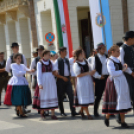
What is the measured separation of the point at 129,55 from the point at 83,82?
1.33 metres

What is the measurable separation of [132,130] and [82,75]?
196 cm

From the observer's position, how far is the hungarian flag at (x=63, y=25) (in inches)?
529

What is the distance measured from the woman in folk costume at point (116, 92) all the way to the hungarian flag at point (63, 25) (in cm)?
616

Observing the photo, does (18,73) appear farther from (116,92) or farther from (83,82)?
(116,92)

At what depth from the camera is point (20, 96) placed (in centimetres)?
916

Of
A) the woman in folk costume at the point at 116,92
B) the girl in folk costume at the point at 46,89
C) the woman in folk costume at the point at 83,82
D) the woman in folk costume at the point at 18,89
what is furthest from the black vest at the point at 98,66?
the woman in folk costume at the point at 18,89

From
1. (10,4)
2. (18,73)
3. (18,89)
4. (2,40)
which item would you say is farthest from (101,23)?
(2,40)

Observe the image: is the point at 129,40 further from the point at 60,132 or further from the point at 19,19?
the point at 19,19

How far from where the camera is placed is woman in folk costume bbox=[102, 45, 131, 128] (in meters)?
6.96

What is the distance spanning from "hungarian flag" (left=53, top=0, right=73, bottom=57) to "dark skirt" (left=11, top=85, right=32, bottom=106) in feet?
13.9

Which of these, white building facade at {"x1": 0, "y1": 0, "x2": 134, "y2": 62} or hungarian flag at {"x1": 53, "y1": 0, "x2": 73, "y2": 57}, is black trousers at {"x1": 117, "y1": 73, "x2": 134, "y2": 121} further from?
white building facade at {"x1": 0, "y1": 0, "x2": 134, "y2": 62}

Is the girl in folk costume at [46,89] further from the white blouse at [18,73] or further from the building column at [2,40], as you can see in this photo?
the building column at [2,40]

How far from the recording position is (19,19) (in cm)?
2661

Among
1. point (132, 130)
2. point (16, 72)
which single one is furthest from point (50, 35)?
point (132, 130)
